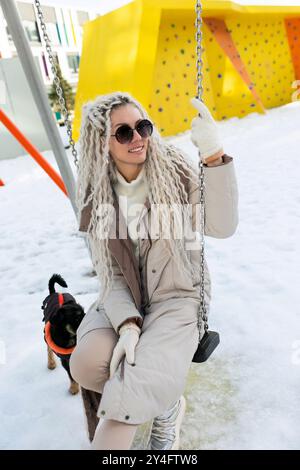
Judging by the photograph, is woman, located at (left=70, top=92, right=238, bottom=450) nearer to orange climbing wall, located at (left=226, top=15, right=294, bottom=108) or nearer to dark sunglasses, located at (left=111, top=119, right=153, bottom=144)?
dark sunglasses, located at (left=111, top=119, right=153, bottom=144)

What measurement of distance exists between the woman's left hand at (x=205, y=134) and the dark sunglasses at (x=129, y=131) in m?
0.20

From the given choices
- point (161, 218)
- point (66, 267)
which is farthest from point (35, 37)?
point (161, 218)

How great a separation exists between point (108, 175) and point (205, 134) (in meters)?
0.46

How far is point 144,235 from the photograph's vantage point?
1.45m

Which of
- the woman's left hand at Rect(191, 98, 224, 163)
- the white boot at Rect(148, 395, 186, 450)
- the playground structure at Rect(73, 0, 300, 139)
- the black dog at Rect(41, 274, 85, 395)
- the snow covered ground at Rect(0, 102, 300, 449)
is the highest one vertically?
the playground structure at Rect(73, 0, 300, 139)

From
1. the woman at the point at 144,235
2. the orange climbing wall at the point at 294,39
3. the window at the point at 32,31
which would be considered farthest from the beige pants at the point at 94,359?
the window at the point at 32,31

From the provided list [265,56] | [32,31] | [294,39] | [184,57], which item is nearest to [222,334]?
[184,57]

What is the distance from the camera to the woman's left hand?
51.0 inches

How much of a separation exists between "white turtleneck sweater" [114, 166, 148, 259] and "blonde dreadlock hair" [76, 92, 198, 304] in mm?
29

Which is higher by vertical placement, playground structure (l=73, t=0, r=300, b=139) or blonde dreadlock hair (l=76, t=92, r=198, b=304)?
playground structure (l=73, t=0, r=300, b=139)

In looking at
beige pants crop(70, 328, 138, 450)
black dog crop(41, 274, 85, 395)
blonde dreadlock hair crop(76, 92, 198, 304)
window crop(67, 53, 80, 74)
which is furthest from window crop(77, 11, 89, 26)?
beige pants crop(70, 328, 138, 450)

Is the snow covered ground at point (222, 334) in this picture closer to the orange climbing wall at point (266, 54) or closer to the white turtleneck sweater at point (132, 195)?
the white turtleneck sweater at point (132, 195)

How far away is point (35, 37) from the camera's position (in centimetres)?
2228
